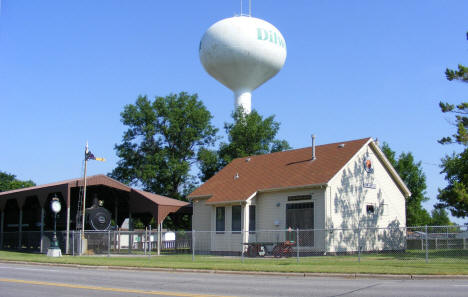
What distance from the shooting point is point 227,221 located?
97.3ft

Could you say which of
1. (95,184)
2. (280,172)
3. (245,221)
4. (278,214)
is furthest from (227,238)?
(95,184)

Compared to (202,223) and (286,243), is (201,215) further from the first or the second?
(286,243)

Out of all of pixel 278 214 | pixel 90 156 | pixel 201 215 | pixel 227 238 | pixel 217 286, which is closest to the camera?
pixel 217 286

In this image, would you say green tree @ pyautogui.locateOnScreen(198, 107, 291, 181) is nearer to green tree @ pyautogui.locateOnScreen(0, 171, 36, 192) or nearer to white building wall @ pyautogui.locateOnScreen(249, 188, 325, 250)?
white building wall @ pyautogui.locateOnScreen(249, 188, 325, 250)

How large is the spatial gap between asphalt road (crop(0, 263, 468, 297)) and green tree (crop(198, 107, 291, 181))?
2961 centimetres

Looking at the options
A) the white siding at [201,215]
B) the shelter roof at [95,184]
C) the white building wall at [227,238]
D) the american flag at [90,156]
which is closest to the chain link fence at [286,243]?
the white building wall at [227,238]

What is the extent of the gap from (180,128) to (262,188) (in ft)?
76.4

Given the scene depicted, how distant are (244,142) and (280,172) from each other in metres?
16.4

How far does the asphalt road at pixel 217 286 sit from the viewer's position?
1178cm

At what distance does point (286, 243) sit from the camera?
24.4 metres

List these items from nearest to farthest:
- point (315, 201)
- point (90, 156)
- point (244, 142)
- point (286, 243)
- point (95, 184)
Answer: point (286, 243), point (315, 201), point (90, 156), point (95, 184), point (244, 142)

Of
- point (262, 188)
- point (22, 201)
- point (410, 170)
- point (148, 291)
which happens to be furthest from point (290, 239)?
point (410, 170)

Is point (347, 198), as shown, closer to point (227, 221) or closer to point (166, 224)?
point (227, 221)

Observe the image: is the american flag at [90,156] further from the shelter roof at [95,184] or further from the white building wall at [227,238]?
the white building wall at [227,238]
